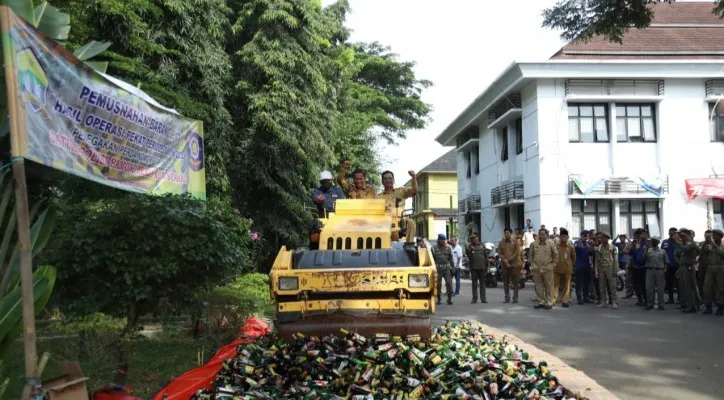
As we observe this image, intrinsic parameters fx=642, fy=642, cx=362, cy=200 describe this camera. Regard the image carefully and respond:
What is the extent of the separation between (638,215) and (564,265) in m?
12.4

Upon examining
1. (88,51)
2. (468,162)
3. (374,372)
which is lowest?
(374,372)

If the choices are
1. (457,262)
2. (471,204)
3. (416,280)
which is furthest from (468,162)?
(416,280)

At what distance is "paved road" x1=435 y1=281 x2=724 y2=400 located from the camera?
683 centimetres

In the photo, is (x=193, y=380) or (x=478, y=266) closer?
(x=193, y=380)

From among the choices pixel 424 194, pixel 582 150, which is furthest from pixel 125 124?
pixel 424 194

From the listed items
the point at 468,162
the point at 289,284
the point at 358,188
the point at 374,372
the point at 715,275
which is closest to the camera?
the point at 374,372

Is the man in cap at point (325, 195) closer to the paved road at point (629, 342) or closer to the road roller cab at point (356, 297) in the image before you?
the road roller cab at point (356, 297)

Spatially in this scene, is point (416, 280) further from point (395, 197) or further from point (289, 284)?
point (395, 197)

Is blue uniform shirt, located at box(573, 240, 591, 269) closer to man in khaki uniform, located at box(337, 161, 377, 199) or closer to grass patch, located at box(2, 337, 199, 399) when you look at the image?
man in khaki uniform, located at box(337, 161, 377, 199)

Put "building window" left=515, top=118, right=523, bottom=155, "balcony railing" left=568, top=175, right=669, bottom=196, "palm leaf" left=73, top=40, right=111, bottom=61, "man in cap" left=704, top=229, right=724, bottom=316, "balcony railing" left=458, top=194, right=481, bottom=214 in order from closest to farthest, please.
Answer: "palm leaf" left=73, top=40, right=111, bottom=61 → "man in cap" left=704, top=229, right=724, bottom=316 → "balcony railing" left=568, top=175, right=669, bottom=196 → "building window" left=515, top=118, right=523, bottom=155 → "balcony railing" left=458, top=194, right=481, bottom=214

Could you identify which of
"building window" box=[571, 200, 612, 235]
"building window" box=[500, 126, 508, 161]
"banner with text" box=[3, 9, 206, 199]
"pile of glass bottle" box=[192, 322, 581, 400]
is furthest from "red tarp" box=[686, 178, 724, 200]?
"banner with text" box=[3, 9, 206, 199]

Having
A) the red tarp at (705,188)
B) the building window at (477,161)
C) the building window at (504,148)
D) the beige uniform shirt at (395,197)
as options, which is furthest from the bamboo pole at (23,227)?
the building window at (477,161)

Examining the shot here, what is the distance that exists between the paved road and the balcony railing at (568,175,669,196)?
10.4 meters

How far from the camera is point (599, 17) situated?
11422 mm
